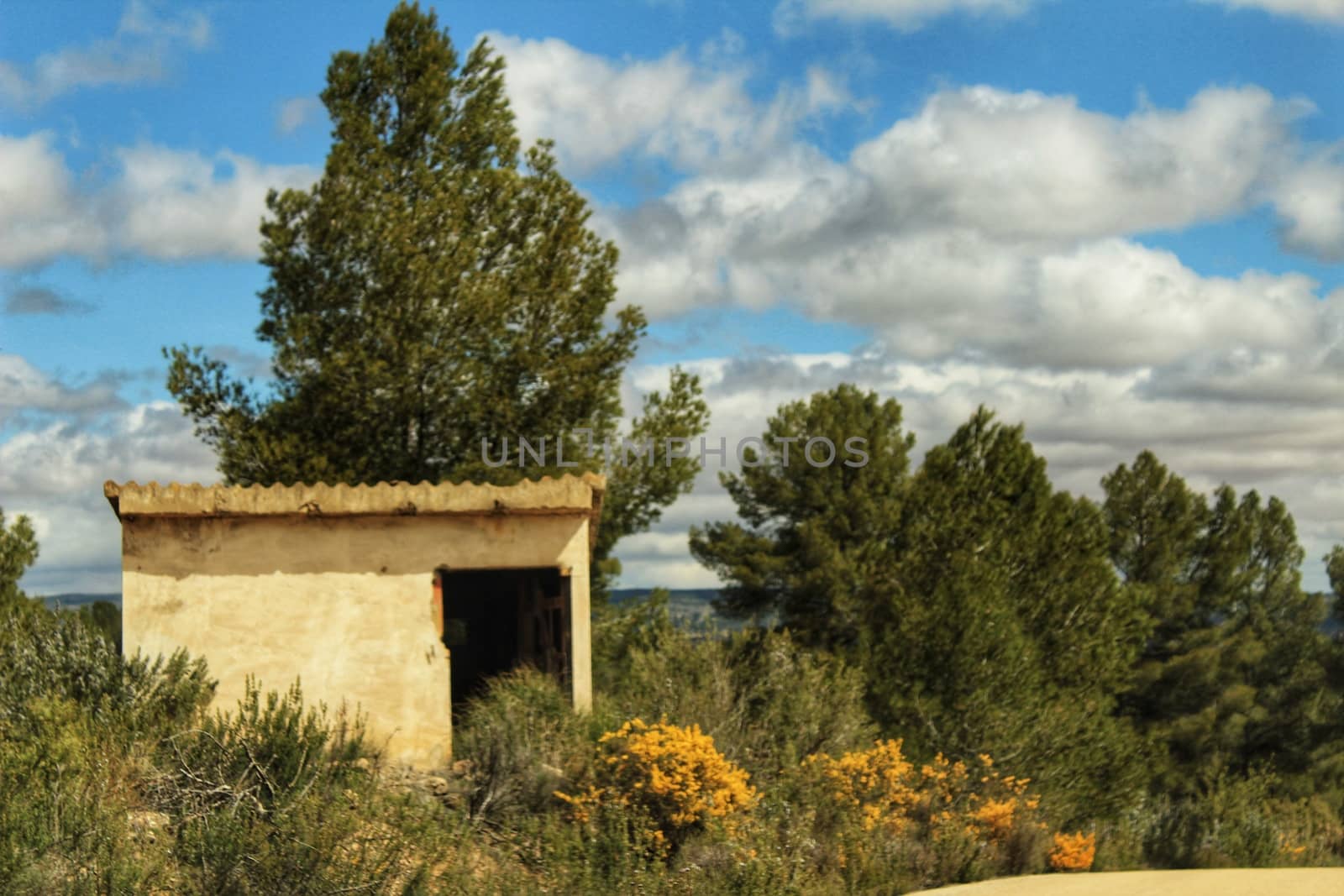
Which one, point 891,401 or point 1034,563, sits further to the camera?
point 891,401

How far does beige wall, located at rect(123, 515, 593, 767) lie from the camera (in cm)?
1315

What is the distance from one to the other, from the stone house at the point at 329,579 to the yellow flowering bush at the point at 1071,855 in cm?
538

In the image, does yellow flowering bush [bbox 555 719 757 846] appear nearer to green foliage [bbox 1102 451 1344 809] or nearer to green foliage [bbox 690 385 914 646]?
green foliage [bbox 690 385 914 646]

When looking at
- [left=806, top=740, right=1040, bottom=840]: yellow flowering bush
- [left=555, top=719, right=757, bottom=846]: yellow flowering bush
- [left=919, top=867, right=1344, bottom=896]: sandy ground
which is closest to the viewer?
[left=919, top=867, right=1344, bottom=896]: sandy ground

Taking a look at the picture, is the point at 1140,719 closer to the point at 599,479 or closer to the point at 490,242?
the point at 490,242

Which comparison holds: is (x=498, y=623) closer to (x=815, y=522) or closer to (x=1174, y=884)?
(x=815, y=522)

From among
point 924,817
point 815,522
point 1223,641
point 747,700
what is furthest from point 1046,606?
point 924,817

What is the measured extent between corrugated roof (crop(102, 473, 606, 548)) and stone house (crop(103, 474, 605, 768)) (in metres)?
0.01

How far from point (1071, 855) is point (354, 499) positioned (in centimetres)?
860

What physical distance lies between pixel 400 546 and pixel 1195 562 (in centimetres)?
2720

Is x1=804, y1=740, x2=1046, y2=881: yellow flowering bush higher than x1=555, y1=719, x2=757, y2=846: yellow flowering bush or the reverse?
the reverse

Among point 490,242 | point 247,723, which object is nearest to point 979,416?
point 490,242

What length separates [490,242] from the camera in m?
24.8

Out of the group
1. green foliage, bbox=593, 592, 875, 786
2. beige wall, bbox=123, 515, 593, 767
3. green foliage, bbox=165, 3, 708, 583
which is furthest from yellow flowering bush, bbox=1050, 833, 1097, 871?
green foliage, bbox=165, 3, 708, 583
